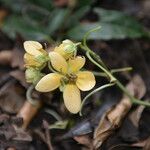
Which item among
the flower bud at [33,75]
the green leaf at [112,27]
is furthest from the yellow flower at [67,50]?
the green leaf at [112,27]

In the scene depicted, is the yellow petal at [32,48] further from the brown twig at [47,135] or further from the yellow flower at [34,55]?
the brown twig at [47,135]

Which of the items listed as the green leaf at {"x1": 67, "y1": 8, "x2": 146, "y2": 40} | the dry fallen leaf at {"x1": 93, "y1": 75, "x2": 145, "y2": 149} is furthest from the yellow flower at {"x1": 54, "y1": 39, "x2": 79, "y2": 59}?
the green leaf at {"x1": 67, "y1": 8, "x2": 146, "y2": 40}

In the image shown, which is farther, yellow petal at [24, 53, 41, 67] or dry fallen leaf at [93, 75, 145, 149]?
dry fallen leaf at [93, 75, 145, 149]

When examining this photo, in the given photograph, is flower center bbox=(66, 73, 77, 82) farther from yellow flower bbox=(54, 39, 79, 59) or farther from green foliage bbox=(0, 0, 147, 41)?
green foliage bbox=(0, 0, 147, 41)

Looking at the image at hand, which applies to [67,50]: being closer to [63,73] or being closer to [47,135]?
[63,73]

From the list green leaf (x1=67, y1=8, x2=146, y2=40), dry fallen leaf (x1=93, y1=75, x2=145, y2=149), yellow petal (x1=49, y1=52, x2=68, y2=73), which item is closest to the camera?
yellow petal (x1=49, y1=52, x2=68, y2=73)

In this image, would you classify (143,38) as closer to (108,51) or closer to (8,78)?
(108,51)

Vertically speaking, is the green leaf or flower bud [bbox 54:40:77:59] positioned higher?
flower bud [bbox 54:40:77:59]

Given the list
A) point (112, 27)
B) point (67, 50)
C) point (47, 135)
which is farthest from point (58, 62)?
point (112, 27)
